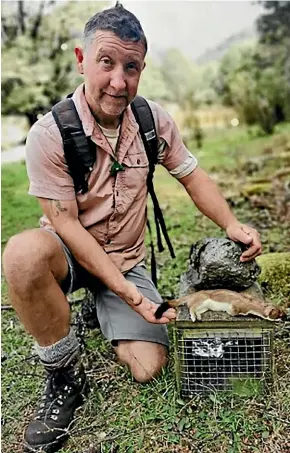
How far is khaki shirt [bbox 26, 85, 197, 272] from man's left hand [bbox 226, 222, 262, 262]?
0.38 m

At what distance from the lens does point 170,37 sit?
10.1m

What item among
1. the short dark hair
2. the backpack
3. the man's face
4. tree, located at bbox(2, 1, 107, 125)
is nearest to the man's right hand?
the backpack

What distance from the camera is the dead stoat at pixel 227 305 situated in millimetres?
2506

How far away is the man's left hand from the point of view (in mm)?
2660

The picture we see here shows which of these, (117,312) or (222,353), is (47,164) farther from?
(222,353)

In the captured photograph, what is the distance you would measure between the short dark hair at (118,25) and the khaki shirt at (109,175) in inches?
11.3

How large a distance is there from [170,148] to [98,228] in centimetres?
49

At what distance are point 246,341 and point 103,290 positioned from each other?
30.5 inches

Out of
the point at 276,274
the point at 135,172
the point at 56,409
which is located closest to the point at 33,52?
the point at 276,274

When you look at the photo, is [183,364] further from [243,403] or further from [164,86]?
[164,86]

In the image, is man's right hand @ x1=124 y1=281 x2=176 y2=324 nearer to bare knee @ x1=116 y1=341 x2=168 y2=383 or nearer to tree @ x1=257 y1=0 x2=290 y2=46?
bare knee @ x1=116 y1=341 x2=168 y2=383

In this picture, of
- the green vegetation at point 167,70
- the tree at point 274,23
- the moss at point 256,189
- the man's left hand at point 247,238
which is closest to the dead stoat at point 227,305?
the man's left hand at point 247,238

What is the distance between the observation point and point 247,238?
2.71m

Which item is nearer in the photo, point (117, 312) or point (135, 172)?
point (135, 172)
